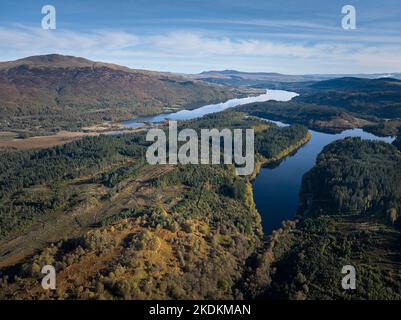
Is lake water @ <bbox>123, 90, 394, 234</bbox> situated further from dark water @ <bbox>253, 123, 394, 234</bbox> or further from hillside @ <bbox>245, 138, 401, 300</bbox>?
hillside @ <bbox>245, 138, 401, 300</bbox>

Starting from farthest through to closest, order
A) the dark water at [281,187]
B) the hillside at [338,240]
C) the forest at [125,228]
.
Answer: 1. the dark water at [281,187]
2. the hillside at [338,240]
3. the forest at [125,228]

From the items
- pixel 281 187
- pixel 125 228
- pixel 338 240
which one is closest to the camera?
pixel 125 228

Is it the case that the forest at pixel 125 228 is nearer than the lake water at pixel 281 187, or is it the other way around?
the forest at pixel 125 228

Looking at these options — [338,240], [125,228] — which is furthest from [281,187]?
[125,228]

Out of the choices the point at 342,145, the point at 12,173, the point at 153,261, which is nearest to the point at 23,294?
the point at 153,261

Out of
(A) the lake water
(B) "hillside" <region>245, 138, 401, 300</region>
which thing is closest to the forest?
(A) the lake water

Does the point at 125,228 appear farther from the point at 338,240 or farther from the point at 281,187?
the point at 281,187

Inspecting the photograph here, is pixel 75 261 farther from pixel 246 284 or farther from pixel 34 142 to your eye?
pixel 34 142

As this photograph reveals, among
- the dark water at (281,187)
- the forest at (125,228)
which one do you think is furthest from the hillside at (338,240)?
the forest at (125,228)

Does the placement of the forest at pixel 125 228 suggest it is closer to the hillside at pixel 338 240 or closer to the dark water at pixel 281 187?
the dark water at pixel 281 187
